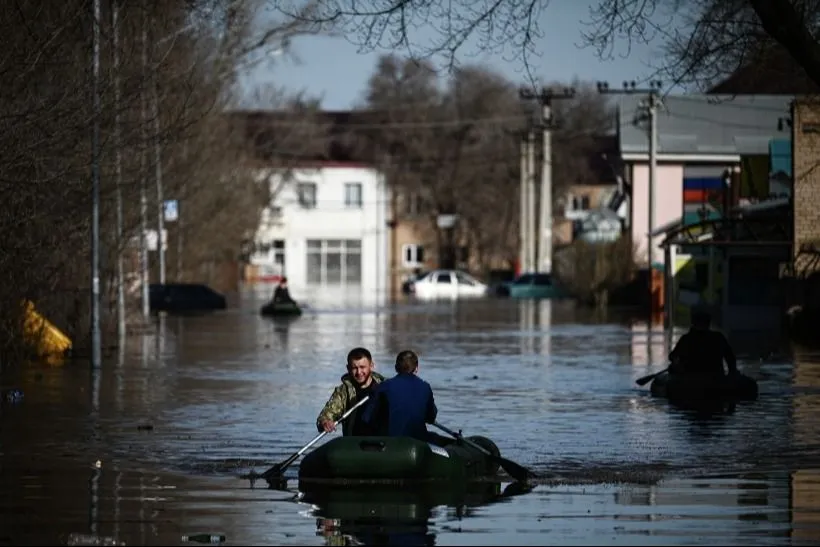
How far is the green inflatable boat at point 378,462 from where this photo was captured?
17.1 meters

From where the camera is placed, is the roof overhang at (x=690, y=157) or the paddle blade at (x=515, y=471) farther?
the roof overhang at (x=690, y=157)

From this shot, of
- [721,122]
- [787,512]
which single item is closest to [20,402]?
[787,512]

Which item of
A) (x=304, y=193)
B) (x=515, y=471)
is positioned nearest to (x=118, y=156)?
(x=515, y=471)

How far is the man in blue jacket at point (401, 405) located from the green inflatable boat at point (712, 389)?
10.6 metres

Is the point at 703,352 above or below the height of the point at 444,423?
above

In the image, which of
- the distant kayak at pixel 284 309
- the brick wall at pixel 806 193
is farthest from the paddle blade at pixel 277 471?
the distant kayak at pixel 284 309

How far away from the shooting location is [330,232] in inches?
5212

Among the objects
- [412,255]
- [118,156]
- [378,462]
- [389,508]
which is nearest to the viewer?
[389,508]

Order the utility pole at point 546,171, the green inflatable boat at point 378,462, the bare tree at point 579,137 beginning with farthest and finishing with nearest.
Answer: the bare tree at point 579,137 → the utility pole at point 546,171 → the green inflatable boat at point 378,462

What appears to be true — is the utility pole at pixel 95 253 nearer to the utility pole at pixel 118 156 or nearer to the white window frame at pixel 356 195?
the utility pole at pixel 118 156

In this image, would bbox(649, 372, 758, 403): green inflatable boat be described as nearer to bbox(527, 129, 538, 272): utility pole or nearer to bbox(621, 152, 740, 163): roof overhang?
bbox(621, 152, 740, 163): roof overhang

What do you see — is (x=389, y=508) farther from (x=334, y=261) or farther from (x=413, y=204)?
(x=334, y=261)

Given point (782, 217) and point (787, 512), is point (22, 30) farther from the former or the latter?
point (782, 217)

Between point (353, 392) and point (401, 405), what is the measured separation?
2.09 ft
